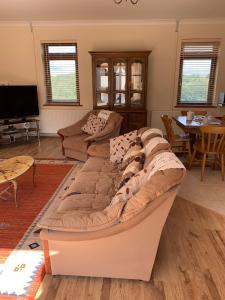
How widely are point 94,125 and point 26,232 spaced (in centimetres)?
253

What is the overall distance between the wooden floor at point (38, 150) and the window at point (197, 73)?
9.82ft

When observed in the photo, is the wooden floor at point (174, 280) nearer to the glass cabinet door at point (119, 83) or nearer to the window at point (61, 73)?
the glass cabinet door at point (119, 83)

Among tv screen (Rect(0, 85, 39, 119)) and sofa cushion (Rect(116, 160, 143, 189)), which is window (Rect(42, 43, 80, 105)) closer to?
tv screen (Rect(0, 85, 39, 119))

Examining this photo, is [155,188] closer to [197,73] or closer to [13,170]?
[13,170]

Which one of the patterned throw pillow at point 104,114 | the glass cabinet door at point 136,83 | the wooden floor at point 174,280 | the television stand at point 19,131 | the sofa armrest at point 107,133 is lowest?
the wooden floor at point 174,280

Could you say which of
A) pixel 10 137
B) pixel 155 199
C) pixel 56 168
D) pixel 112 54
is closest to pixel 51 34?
pixel 112 54

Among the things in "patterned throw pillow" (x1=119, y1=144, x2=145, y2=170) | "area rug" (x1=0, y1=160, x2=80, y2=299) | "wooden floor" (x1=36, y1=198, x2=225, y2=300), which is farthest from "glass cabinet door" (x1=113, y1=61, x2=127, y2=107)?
"wooden floor" (x1=36, y1=198, x2=225, y2=300)

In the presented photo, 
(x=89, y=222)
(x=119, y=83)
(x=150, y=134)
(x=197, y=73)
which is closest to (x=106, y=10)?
(x=119, y=83)

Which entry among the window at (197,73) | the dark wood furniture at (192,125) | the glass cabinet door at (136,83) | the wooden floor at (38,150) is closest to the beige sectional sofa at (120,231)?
the dark wood furniture at (192,125)

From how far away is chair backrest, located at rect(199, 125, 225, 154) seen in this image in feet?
11.1

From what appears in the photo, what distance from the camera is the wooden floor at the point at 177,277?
1727 millimetres

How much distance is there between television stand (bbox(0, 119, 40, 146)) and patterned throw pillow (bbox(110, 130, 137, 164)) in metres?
2.98

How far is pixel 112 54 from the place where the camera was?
16.5 feet

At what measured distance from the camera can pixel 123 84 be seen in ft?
17.3
